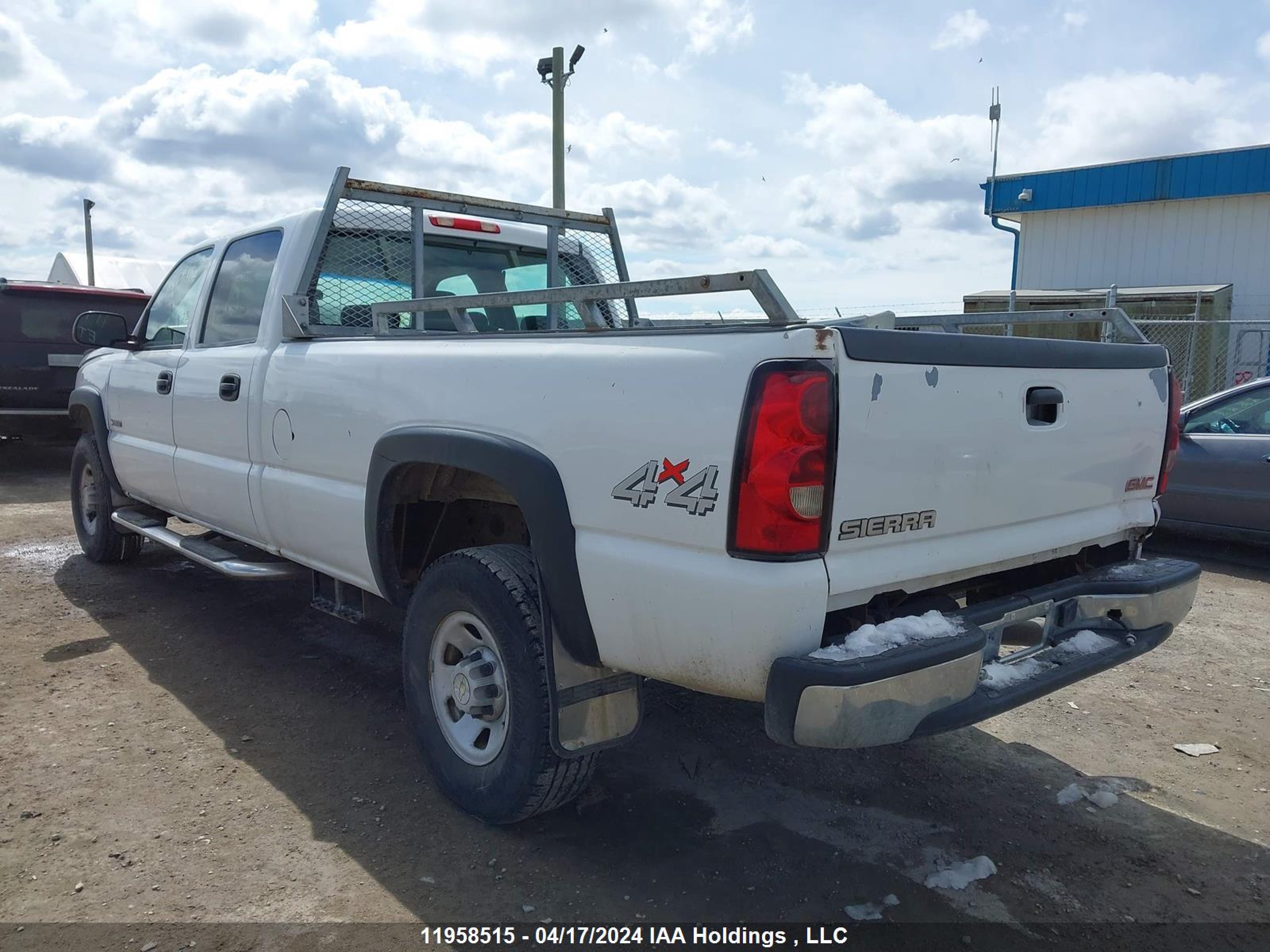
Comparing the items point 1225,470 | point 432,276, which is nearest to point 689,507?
point 432,276

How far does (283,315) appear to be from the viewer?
405cm

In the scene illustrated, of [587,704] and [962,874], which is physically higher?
[587,704]

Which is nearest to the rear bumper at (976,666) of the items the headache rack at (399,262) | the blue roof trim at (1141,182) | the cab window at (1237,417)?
the headache rack at (399,262)

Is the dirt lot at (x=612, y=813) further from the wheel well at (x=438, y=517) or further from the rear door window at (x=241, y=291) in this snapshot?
the rear door window at (x=241, y=291)

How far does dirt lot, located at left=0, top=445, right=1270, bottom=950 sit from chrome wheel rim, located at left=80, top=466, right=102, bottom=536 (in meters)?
1.66

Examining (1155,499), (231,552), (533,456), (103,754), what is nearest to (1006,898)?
(1155,499)

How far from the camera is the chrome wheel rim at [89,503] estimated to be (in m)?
6.24

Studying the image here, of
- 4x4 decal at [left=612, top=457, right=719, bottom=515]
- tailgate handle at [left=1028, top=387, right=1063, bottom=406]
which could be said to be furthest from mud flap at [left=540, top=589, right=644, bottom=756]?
tailgate handle at [left=1028, top=387, right=1063, bottom=406]

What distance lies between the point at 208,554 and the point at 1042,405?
12.4 feet

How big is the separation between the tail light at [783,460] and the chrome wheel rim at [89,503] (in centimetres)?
541

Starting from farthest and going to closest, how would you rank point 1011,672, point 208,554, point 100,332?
point 100,332 < point 208,554 < point 1011,672

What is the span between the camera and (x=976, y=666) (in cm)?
246

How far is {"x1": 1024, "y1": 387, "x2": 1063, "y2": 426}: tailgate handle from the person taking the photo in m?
2.74

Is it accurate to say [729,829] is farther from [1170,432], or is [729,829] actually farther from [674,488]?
[1170,432]
